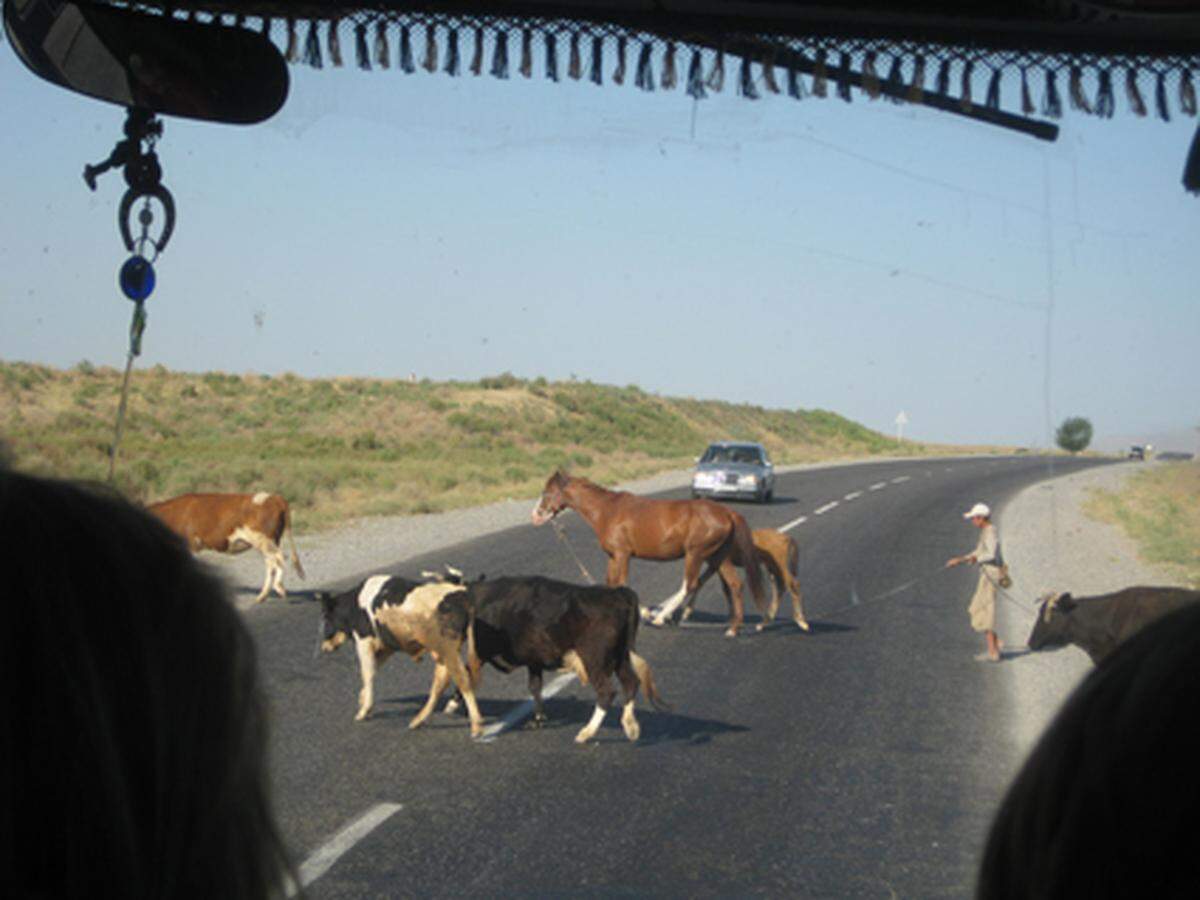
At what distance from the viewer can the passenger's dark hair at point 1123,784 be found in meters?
0.89

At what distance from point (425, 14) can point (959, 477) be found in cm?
4661

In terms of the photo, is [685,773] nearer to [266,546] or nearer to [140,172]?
[140,172]

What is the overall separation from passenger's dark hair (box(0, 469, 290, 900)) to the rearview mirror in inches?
80.3

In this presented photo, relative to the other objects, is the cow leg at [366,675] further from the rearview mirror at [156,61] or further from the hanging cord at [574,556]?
the rearview mirror at [156,61]

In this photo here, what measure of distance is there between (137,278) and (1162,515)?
28.8m

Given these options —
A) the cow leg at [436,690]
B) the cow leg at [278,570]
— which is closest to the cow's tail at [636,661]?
the cow leg at [436,690]

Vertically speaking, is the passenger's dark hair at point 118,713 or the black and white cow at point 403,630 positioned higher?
the passenger's dark hair at point 118,713

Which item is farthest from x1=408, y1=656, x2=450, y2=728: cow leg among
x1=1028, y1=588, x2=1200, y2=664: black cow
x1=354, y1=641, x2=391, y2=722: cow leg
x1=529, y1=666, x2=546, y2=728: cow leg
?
x1=1028, y1=588, x2=1200, y2=664: black cow

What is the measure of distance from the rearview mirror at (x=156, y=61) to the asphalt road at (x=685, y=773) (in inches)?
74.1

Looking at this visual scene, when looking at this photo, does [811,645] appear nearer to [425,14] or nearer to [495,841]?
[495,841]

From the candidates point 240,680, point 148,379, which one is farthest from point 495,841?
point 148,379

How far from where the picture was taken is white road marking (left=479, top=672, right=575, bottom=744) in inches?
348

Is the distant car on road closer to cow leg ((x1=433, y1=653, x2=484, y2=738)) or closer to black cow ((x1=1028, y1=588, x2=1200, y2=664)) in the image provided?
black cow ((x1=1028, y1=588, x2=1200, y2=664))

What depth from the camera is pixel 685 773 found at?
7.98m
